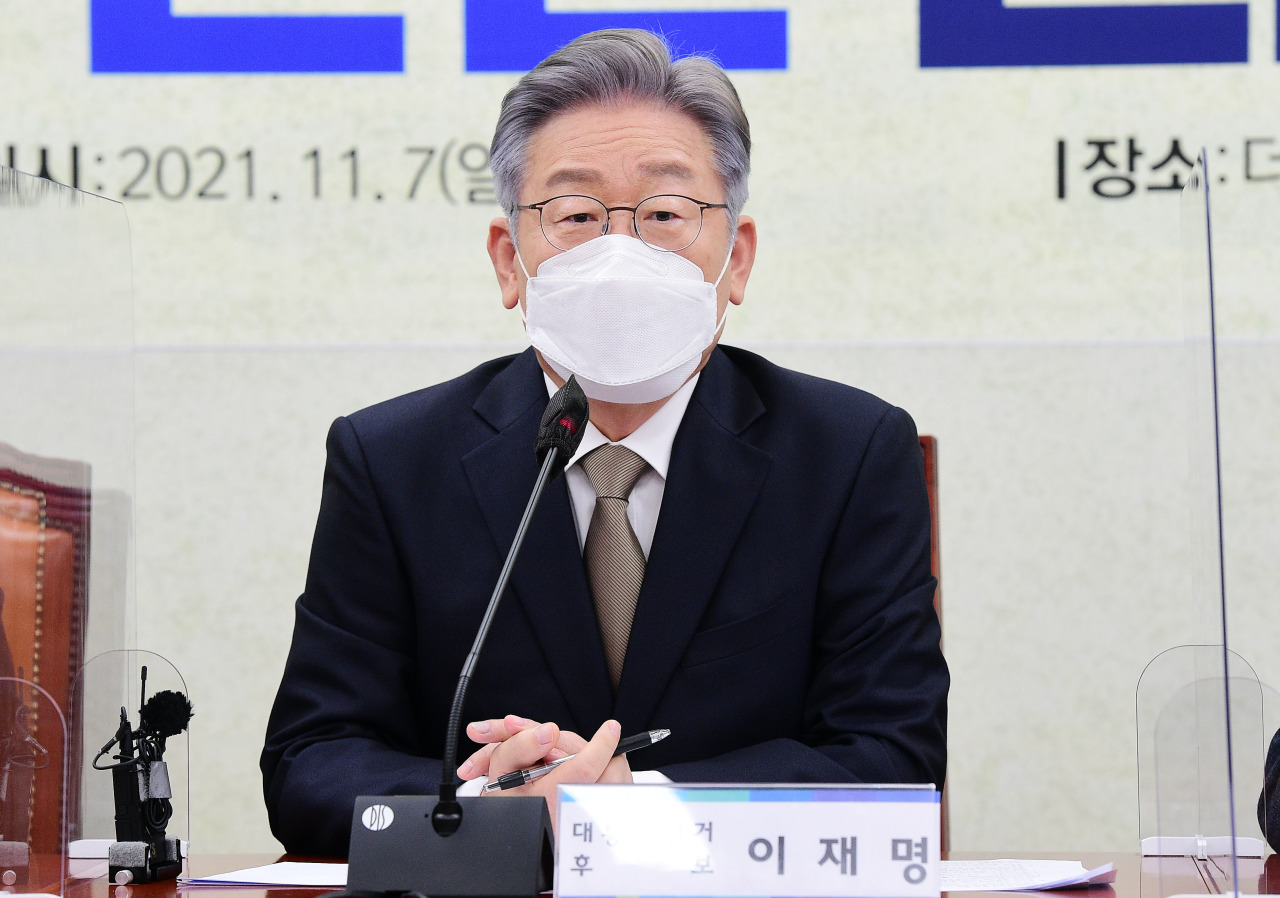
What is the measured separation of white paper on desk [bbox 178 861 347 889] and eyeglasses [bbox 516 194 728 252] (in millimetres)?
738

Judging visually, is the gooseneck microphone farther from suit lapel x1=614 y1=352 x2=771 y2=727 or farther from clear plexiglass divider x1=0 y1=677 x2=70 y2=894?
suit lapel x1=614 y1=352 x2=771 y2=727

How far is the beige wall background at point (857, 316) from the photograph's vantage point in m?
3.00

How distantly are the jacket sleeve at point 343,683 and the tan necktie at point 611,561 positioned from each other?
25cm

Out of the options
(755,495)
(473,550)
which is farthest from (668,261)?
(473,550)

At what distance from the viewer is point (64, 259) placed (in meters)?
1.34

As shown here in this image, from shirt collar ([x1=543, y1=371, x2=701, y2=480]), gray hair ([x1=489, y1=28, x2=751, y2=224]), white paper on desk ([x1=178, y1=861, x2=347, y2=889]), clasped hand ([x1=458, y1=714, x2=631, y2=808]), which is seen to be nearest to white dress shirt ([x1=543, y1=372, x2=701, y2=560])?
shirt collar ([x1=543, y1=371, x2=701, y2=480])

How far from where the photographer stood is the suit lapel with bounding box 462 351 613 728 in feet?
5.39

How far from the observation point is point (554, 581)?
165 centimetres

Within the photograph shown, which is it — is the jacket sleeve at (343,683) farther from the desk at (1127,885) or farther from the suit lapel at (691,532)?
the suit lapel at (691,532)

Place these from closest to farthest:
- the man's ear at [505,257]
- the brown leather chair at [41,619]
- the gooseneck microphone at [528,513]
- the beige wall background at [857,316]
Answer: the gooseneck microphone at [528,513], the brown leather chair at [41,619], the man's ear at [505,257], the beige wall background at [857,316]

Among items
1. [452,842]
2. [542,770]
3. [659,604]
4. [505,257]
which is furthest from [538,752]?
[505,257]

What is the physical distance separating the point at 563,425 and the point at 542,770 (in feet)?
1.11

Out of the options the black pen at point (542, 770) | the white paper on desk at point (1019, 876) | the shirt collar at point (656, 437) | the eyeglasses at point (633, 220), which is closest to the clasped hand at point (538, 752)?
the black pen at point (542, 770)

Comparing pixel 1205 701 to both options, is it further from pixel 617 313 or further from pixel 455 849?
pixel 617 313
